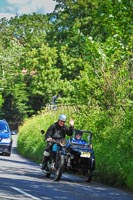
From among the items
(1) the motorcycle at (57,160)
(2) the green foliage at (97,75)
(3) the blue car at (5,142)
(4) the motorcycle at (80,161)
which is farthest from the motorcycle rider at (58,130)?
(3) the blue car at (5,142)

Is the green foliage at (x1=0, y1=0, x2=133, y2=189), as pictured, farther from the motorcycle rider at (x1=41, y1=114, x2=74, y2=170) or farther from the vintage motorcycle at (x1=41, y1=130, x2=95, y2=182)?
the motorcycle rider at (x1=41, y1=114, x2=74, y2=170)

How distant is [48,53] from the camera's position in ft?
232

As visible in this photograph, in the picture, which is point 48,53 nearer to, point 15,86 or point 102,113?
point 15,86

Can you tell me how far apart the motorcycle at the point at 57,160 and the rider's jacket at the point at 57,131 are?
0.55 feet

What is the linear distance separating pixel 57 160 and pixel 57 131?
0.94m

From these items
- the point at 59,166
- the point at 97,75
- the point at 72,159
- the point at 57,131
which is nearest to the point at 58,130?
the point at 57,131

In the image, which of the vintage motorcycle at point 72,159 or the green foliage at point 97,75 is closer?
the vintage motorcycle at point 72,159

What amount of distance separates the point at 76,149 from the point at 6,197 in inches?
243

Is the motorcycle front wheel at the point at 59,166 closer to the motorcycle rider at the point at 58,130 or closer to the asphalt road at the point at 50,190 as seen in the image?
the asphalt road at the point at 50,190

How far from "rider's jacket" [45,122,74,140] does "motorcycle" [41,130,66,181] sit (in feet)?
0.55

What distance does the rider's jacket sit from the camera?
58.7 ft

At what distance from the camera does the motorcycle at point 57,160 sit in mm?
17109

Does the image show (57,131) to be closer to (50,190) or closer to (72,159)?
(72,159)

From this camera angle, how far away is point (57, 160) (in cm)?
1752
